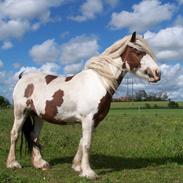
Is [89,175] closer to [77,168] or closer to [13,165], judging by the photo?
[77,168]

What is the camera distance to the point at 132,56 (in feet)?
29.2

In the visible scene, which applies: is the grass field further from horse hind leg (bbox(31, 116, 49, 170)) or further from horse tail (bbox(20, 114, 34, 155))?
horse tail (bbox(20, 114, 34, 155))

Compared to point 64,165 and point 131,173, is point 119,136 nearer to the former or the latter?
point 64,165

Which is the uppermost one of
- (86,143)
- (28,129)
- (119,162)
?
(28,129)

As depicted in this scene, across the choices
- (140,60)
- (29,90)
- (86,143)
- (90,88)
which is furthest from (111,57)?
(29,90)

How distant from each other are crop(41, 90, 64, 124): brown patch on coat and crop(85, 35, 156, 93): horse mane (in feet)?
2.89

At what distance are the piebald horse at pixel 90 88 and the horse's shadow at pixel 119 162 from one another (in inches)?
37.5

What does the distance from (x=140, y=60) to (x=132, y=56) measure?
216 mm

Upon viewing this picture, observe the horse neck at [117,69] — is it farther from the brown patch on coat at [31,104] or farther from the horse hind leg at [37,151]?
the horse hind leg at [37,151]

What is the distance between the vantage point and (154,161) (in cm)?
1097

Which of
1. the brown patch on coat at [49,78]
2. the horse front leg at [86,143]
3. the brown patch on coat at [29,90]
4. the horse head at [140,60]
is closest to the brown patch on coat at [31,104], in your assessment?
the brown patch on coat at [29,90]

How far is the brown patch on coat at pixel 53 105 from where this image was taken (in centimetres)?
930

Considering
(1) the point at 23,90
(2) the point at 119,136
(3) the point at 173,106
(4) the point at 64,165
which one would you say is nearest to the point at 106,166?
(4) the point at 64,165

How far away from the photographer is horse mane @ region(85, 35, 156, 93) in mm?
8898
